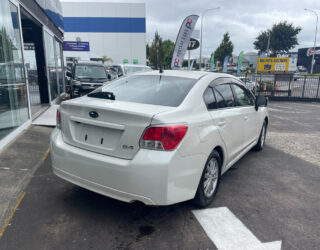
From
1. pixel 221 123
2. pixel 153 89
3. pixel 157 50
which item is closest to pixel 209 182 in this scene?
pixel 221 123

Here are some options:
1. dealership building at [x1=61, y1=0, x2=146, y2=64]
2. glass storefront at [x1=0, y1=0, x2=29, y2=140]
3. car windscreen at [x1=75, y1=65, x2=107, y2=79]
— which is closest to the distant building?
dealership building at [x1=61, y1=0, x2=146, y2=64]

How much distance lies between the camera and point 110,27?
4291 cm

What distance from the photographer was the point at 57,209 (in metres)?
3.05

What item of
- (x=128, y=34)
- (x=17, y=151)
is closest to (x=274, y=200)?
(x=17, y=151)

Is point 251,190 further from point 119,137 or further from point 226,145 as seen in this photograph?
point 119,137

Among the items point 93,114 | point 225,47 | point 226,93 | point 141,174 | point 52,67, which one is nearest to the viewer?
point 141,174

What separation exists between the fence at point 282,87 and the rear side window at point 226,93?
13499mm

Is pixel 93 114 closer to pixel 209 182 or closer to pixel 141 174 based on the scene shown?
pixel 141 174

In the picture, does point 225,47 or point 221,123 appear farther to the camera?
point 225,47

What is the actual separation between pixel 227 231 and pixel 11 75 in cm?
541

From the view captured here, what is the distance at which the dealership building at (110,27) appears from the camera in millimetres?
42188

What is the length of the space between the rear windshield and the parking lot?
1312 mm

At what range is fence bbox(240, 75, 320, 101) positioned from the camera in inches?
626

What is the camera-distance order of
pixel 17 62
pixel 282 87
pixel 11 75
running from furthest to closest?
1. pixel 282 87
2. pixel 17 62
3. pixel 11 75
